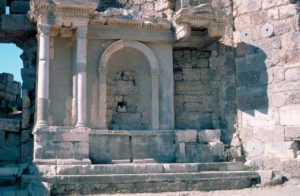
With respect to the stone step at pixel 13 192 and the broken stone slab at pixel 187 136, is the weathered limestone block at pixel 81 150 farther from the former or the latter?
the broken stone slab at pixel 187 136

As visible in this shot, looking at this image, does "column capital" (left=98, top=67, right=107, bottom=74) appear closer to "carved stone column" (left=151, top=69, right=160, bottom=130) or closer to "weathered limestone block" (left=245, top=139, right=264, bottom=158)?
"carved stone column" (left=151, top=69, right=160, bottom=130)

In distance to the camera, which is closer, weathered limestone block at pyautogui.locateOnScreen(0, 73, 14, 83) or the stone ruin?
the stone ruin

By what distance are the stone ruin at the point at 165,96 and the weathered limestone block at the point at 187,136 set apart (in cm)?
3

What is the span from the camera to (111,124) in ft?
36.1

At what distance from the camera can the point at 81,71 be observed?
10.2 metres

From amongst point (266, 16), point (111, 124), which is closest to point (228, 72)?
point (266, 16)

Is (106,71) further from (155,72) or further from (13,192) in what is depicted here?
(13,192)

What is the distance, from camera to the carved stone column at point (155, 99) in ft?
35.8

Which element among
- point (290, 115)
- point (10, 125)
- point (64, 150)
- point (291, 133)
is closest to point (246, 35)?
point (290, 115)

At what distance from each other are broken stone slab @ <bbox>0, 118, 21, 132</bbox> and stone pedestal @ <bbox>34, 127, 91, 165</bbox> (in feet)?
9.97

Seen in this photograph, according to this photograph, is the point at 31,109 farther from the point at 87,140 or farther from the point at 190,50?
the point at 190,50

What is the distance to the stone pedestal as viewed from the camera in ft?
31.0

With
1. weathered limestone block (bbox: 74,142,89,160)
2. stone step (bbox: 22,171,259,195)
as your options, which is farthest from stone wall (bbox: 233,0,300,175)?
weathered limestone block (bbox: 74,142,89,160)

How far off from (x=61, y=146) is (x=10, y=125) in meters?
3.32
